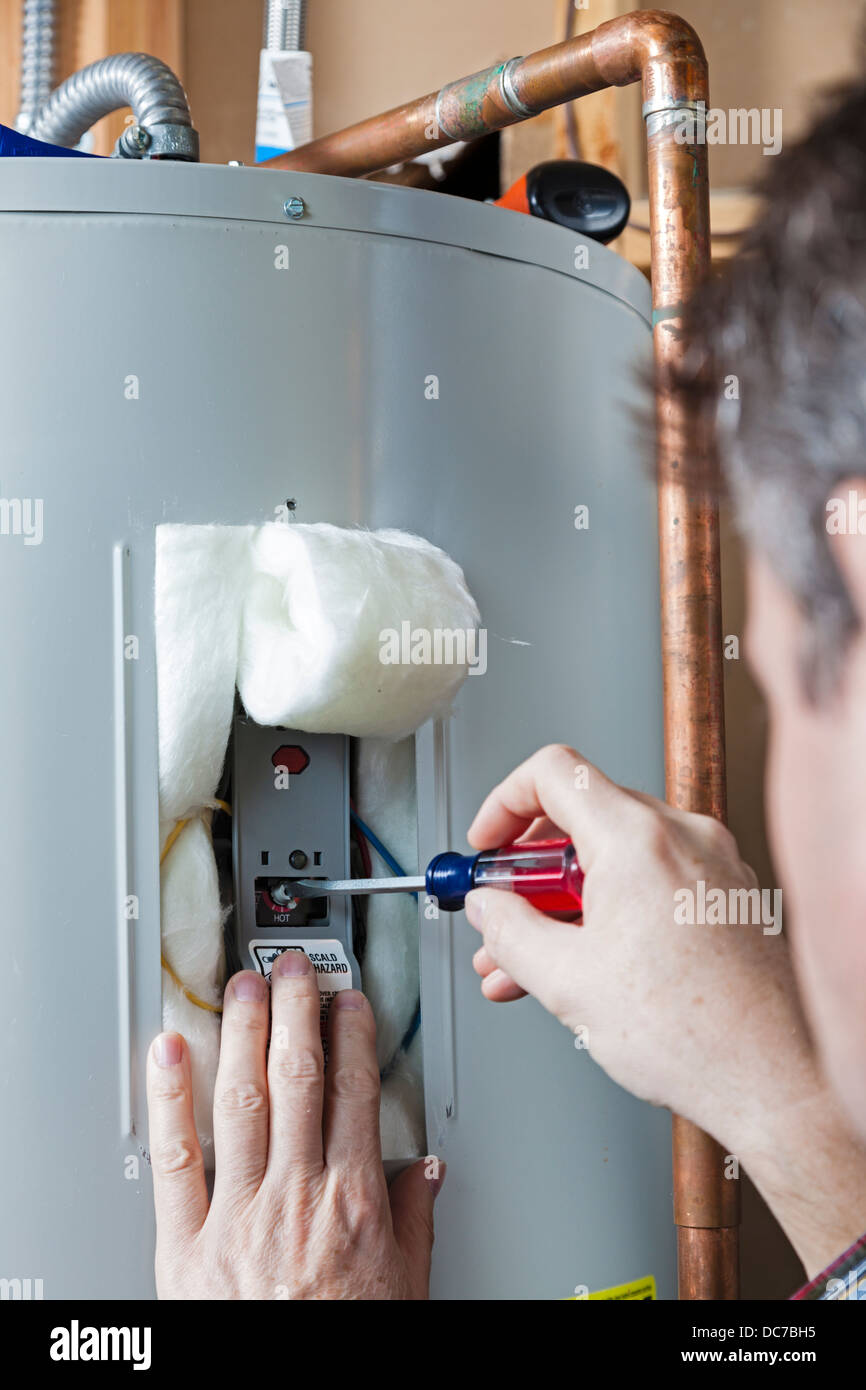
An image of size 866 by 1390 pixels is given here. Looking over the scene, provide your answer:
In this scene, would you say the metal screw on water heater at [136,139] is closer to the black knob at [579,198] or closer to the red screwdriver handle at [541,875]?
the black knob at [579,198]

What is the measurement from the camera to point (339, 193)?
2.61 ft

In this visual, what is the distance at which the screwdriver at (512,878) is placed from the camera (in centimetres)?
67

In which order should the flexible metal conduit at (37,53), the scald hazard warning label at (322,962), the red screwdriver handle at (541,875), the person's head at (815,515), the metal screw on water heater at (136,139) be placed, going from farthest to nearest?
the flexible metal conduit at (37,53) → the metal screw on water heater at (136,139) → the scald hazard warning label at (322,962) → the red screwdriver handle at (541,875) → the person's head at (815,515)

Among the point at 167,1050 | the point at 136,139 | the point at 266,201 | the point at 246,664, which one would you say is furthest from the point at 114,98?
the point at 167,1050

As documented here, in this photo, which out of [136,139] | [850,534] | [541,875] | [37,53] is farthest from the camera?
[37,53]

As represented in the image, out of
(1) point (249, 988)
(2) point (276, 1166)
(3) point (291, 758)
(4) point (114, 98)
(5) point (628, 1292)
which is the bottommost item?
(5) point (628, 1292)

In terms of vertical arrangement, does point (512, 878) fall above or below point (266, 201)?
below

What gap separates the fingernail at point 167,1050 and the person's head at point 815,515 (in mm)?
→ 405

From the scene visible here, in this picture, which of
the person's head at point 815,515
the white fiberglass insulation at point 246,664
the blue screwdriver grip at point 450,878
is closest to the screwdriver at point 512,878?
the blue screwdriver grip at point 450,878

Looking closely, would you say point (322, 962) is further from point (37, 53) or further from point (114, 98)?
point (37, 53)

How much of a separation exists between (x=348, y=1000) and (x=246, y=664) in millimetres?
218

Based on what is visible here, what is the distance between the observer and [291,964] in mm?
751

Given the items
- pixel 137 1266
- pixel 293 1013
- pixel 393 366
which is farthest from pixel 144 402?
pixel 137 1266
